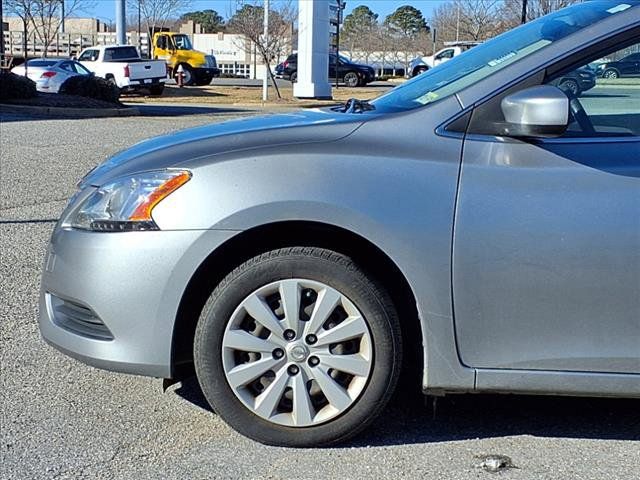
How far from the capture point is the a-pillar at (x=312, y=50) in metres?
28.8

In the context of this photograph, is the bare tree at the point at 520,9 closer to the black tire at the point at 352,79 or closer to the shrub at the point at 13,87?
the black tire at the point at 352,79

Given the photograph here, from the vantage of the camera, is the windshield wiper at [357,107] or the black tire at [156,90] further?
the black tire at [156,90]

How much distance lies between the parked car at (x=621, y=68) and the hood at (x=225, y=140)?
3.05 feet

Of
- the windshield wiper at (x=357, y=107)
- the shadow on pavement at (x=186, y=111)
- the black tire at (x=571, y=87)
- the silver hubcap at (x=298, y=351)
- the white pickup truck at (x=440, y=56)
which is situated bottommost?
the silver hubcap at (x=298, y=351)

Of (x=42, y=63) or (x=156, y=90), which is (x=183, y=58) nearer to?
(x=156, y=90)

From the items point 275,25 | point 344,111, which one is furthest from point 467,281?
point 275,25

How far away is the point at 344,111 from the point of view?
396 cm

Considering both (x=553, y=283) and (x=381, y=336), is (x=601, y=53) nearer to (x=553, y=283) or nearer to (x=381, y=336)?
(x=553, y=283)

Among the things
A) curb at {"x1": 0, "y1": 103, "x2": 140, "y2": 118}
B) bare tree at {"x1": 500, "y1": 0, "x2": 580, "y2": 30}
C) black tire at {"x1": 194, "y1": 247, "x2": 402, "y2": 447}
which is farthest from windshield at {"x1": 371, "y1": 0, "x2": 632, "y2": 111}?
bare tree at {"x1": 500, "y1": 0, "x2": 580, "y2": 30}

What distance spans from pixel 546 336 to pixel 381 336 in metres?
0.62

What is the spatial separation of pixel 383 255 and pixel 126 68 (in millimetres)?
27904

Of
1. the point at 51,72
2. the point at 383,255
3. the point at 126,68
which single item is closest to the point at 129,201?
the point at 383,255

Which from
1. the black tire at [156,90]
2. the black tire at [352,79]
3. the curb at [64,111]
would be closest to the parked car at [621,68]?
the curb at [64,111]

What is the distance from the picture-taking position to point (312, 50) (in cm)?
2884
